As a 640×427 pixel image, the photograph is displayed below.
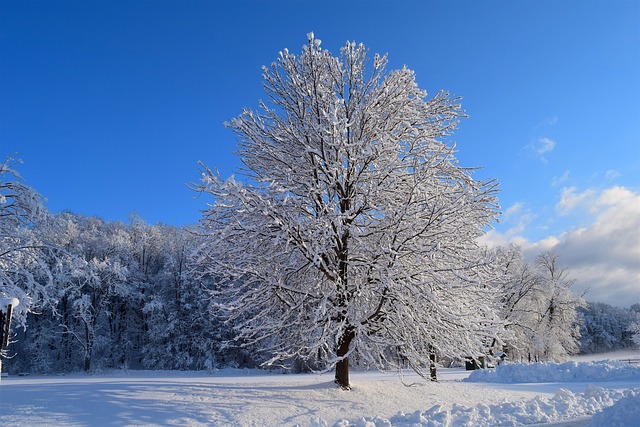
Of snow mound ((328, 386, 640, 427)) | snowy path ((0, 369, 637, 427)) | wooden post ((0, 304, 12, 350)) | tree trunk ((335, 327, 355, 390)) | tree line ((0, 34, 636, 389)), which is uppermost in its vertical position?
tree line ((0, 34, 636, 389))

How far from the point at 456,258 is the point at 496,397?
15.1 ft

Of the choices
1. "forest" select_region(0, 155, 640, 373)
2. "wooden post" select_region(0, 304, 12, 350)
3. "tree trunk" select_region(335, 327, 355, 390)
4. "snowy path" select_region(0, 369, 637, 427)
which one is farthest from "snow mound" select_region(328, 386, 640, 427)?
"forest" select_region(0, 155, 640, 373)

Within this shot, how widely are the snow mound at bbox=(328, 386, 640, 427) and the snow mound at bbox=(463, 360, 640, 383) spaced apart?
668cm

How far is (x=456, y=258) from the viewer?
976cm

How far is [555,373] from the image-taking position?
62.7 feet

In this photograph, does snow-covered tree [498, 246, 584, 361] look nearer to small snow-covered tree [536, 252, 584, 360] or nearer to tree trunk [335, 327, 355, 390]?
small snow-covered tree [536, 252, 584, 360]

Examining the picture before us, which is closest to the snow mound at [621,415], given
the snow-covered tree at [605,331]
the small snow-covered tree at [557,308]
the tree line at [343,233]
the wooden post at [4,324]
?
the tree line at [343,233]

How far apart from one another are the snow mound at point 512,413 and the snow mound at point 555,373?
6.68 metres

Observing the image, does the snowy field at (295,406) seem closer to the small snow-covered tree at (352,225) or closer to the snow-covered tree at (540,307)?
the small snow-covered tree at (352,225)

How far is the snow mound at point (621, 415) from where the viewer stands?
8276 mm

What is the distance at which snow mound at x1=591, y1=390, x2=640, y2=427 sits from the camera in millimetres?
8276

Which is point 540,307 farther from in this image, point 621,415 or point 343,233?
point 343,233

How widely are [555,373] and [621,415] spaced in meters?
11.9

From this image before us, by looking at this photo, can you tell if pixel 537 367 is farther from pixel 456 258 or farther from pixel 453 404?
pixel 456 258
